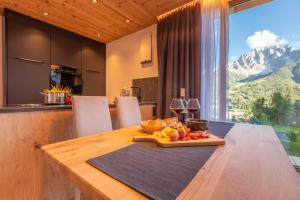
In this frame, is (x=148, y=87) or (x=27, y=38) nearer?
(x=27, y=38)

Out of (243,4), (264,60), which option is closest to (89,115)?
(264,60)

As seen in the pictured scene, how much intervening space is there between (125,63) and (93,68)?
766 millimetres

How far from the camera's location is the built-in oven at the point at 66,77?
2.85 metres

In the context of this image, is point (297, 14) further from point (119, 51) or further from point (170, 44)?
point (119, 51)

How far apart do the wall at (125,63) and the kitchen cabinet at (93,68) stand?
0.47 feet

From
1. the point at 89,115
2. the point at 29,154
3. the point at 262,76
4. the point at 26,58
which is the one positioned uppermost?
the point at 26,58

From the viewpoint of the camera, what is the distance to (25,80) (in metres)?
2.49

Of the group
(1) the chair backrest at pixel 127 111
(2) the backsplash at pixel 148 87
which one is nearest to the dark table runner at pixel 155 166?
(1) the chair backrest at pixel 127 111

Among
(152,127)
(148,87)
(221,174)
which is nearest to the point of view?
(221,174)

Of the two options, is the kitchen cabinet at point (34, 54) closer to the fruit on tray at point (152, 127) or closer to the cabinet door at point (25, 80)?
the cabinet door at point (25, 80)

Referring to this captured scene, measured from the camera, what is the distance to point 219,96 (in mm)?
2059

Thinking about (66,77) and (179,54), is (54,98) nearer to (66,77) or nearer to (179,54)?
(66,77)

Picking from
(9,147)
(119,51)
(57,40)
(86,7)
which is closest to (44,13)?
(57,40)

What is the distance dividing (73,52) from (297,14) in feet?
11.4
